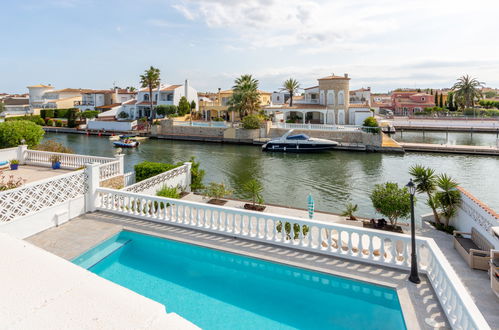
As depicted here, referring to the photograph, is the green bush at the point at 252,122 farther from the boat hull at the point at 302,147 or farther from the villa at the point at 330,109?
the villa at the point at 330,109

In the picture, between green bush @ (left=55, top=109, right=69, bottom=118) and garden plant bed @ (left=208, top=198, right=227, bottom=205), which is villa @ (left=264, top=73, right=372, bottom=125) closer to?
garden plant bed @ (left=208, top=198, right=227, bottom=205)

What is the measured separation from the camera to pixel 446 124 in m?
56.4

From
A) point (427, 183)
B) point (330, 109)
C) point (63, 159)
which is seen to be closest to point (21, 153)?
point (63, 159)

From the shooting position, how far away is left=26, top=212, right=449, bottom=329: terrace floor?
507cm

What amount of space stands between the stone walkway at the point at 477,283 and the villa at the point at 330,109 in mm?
41619

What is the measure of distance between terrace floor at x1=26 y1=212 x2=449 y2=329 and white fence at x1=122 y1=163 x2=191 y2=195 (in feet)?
7.11

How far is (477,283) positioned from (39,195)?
10449mm

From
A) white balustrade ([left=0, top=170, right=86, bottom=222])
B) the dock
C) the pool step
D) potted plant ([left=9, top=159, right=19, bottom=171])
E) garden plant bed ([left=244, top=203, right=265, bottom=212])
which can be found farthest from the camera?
the dock

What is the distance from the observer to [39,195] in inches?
332

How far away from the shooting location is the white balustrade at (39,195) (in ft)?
25.3

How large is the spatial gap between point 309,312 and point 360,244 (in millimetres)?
1946

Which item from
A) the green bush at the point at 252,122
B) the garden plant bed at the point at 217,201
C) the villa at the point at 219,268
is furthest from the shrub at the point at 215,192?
the green bush at the point at 252,122

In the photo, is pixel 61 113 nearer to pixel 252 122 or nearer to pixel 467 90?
pixel 252 122

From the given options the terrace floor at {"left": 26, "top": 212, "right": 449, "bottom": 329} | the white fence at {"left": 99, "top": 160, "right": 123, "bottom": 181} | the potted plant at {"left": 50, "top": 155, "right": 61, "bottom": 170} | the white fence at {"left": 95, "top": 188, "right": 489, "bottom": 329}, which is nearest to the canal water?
the white fence at {"left": 99, "top": 160, "right": 123, "bottom": 181}
